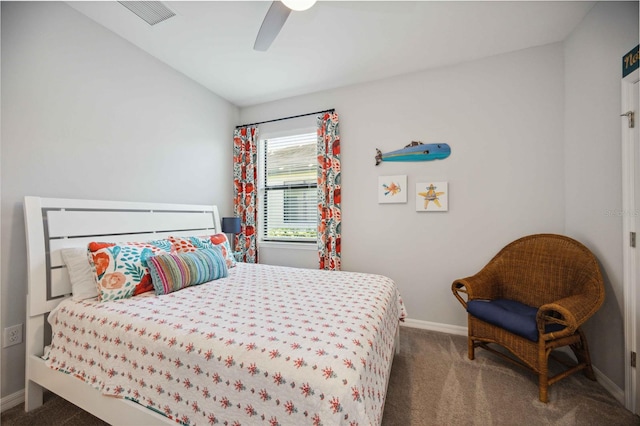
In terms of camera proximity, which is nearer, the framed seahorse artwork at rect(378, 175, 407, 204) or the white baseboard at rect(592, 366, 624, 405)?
the white baseboard at rect(592, 366, 624, 405)

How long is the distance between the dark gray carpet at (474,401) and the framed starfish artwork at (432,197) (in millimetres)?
1486

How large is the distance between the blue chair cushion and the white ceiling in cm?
243

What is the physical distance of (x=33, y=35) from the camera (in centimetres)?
182

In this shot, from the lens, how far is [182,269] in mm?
1915

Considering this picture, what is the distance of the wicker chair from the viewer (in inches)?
65.9

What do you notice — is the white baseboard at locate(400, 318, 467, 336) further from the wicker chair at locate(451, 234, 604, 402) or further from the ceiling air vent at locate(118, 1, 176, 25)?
the ceiling air vent at locate(118, 1, 176, 25)

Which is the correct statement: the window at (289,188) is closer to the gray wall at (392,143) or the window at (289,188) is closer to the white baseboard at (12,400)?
the gray wall at (392,143)

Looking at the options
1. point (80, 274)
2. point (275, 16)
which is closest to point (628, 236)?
point (275, 16)

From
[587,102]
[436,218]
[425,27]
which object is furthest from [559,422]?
[425,27]

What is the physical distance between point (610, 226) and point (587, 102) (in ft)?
3.48

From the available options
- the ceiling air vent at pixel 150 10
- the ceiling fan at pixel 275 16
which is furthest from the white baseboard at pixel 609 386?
the ceiling air vent at pixel 150 10

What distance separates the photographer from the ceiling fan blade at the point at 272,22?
1.62 m

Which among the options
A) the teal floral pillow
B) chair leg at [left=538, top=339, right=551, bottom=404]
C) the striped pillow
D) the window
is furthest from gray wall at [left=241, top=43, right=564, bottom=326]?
the teal floral pillow

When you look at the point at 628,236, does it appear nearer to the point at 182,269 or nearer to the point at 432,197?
the point at 432,197
